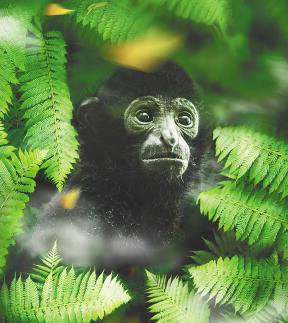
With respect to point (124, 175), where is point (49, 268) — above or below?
below

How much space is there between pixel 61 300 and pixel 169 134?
2.22 feet

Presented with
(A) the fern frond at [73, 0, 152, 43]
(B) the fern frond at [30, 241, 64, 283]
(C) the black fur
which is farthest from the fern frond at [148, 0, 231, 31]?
(B) the fern frond at [30, 241, 64, 283]

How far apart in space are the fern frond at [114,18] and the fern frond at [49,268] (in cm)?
74

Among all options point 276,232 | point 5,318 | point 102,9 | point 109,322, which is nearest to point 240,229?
point 276,232

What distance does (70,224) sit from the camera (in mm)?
1414

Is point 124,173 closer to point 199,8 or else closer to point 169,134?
point 169,134

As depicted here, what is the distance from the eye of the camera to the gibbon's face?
1429 millimetres

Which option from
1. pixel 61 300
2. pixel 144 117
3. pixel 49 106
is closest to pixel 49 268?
pixel 61 300

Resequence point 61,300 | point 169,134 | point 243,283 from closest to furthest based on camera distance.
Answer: point 61,300 < point 243,283 < point 169,134

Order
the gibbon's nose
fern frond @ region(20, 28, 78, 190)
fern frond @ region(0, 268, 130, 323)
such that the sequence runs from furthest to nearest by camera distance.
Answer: the gibbon's nose
fern frond @ region(20, 28, 78, 190)
fern frond @ region(0, 268, 130, 323)

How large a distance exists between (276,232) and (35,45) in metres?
1.06

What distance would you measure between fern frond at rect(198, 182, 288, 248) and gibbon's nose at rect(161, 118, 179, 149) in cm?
24

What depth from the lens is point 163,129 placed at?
144cm

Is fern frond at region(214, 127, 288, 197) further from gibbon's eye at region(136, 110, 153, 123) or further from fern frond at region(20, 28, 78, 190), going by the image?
fern frond at region(20, 28, 78, 190)
